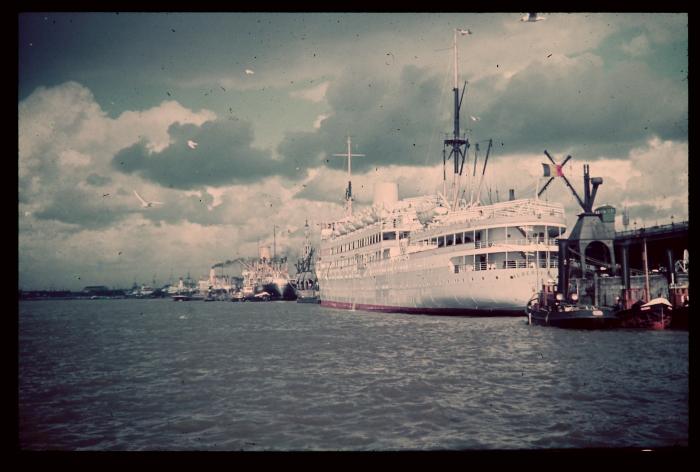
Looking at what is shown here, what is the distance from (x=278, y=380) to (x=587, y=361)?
10.8 metres

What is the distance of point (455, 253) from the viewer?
44000mm

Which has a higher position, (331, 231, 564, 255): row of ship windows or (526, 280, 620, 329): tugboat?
(331, 231, 564, 255): row of ship windows

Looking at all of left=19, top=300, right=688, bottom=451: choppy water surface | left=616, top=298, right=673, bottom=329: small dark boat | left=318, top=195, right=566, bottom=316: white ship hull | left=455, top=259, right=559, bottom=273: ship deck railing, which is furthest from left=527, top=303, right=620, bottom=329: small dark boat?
left=455, top=259, right=559, bottom=273: ship deck railing

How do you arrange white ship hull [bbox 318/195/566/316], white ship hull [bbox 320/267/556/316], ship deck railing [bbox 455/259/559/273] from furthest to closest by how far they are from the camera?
1. ship deck railing [bbox 455/259/559/273]
2. white ship hull [bbox 318/195/566/316]
3. white ship hull [bbox 320/267/556/316]

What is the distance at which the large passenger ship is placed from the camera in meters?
40.4

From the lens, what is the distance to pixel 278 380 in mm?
17672

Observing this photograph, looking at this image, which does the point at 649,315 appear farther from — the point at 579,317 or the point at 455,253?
the point at 455,253

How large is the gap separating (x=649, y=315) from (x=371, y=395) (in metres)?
21.2

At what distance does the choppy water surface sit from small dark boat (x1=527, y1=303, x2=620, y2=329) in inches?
103

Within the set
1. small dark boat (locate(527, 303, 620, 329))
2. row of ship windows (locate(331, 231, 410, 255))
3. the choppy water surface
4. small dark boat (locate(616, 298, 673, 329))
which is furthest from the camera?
row of ship windows (locate(331, 231, 410, 255))

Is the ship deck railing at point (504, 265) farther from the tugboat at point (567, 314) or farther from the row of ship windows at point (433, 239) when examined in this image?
the tugboat at point (567, 314)

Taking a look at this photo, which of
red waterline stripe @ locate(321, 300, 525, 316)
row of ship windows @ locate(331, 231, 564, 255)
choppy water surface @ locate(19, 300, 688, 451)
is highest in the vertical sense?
row of ship windows @ locate(331, 231, 564, 255)

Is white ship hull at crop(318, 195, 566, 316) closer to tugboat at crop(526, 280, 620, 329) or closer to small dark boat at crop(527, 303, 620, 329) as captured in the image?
tugboat at crop(526, 280, 620, 329)
